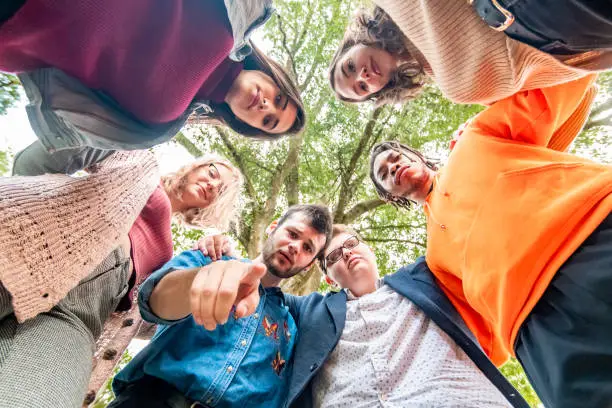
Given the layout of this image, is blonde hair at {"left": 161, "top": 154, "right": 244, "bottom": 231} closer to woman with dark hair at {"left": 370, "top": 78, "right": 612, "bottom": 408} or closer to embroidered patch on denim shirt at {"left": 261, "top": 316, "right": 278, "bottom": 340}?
embroidered patch on denim shirt at {"left": 261, "top": 316, "right": 278, "bottom": 340}

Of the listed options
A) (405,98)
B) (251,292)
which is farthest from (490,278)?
(405,98)

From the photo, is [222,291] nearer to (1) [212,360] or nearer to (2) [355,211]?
(1) [212,360]

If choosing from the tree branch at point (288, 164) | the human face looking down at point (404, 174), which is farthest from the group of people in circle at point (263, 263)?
the tree branch at point (288, 164)

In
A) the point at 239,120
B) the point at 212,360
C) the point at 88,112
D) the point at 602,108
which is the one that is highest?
the point at 88,112

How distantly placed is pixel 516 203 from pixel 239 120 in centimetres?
161

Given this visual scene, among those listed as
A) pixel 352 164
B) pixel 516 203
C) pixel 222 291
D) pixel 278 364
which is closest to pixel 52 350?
pixel 222 291

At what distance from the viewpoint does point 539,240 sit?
1456mm

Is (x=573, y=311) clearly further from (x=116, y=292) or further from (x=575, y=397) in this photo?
(x=116, y=292)

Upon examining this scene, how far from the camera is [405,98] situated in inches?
108

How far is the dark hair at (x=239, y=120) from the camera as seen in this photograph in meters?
1.95

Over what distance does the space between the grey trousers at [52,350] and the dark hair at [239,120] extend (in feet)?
3.71

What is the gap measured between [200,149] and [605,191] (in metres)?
7.03

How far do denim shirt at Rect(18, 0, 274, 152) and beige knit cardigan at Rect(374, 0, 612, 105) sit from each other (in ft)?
1.88

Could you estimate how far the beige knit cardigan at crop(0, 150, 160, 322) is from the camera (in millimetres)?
1219
